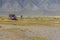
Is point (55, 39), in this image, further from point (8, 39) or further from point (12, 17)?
point (12, 17)

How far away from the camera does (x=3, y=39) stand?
2875 centimetres

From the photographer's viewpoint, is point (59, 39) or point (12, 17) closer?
point (59, 39)

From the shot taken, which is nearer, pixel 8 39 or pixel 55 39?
pixel 8 39

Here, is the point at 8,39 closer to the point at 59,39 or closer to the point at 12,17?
the point at 59,39

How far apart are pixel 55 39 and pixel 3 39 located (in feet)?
32.5

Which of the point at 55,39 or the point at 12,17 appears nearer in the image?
the point at 55,39

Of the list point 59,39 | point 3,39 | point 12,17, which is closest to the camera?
point 3,39

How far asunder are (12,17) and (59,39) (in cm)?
7585

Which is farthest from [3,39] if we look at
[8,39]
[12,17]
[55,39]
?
[12,17]

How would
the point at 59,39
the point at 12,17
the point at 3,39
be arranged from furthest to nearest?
the point at 12,17
the point at 59,39
the point at 3,39

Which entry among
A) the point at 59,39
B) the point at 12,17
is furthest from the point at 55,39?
the point at 12,17

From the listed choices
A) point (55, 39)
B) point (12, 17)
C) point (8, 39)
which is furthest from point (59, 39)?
point (12, 17)

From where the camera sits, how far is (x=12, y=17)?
109125 mm

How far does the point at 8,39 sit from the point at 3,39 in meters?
0.70
